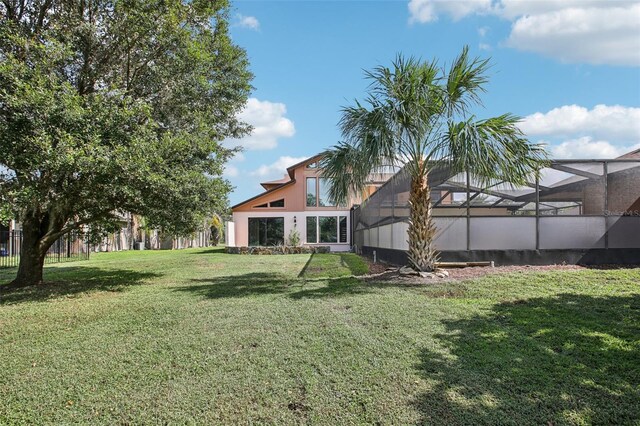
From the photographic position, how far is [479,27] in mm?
9758

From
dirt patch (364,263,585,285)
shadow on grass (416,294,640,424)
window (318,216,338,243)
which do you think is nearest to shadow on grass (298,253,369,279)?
dirt patch (364,263,585,285)

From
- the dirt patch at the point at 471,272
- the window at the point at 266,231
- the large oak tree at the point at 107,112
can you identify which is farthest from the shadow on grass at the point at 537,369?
the window at the point at 266,231

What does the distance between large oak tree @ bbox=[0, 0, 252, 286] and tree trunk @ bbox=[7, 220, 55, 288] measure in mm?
25

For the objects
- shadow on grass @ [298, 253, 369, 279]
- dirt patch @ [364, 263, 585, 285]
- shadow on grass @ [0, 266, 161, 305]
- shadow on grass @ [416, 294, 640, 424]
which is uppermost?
dirt patch @ [364, 263, 585, 285]

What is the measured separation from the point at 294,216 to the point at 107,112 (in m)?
18.7

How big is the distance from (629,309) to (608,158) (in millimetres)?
5648

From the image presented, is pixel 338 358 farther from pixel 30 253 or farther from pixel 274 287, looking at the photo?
pixel 30 253

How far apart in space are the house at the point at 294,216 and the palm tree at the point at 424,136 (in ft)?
56.4

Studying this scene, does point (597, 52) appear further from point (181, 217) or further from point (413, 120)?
point (181, 217)

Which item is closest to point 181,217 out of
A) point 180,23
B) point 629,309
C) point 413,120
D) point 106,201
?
point 106,201

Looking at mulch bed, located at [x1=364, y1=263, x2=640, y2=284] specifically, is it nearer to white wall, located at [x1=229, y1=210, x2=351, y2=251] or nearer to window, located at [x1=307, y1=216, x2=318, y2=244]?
white wall, located at [x1=229, y1=210, x2=351, y2=251]

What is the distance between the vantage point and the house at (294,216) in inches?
1025

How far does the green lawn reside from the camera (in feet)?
10.2

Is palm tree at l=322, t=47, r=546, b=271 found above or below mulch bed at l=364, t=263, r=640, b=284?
above
